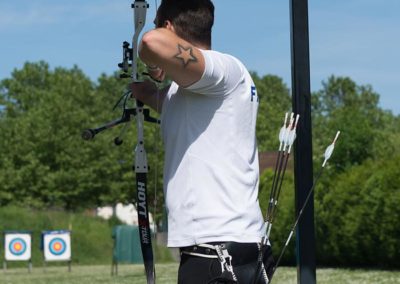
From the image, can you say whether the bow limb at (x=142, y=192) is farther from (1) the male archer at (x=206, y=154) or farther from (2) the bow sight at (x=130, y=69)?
(1) the male archer at (x=206, y=154)

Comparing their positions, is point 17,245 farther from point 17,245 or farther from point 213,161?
point 213,161

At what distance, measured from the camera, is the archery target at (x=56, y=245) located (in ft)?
69.7

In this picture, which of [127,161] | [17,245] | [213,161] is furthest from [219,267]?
[127,161]

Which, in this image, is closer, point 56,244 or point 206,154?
point 206,154

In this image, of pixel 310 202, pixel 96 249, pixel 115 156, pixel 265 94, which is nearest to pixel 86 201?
pixel 115 156

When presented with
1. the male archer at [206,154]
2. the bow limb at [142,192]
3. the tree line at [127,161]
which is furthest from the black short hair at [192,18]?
the tree line at [127,161]

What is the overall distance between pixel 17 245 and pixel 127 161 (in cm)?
1403

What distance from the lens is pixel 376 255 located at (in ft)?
48.3

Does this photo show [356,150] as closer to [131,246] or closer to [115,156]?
[131,246]

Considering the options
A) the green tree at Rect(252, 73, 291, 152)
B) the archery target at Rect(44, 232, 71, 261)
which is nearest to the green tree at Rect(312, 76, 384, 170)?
the green tree at Rect(252, 73, 291, 152)

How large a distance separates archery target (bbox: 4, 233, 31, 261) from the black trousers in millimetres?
19738

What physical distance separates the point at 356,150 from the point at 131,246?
6634mm

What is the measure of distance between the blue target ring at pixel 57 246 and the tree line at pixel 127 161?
2.48 metres

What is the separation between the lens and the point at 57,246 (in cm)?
2138
